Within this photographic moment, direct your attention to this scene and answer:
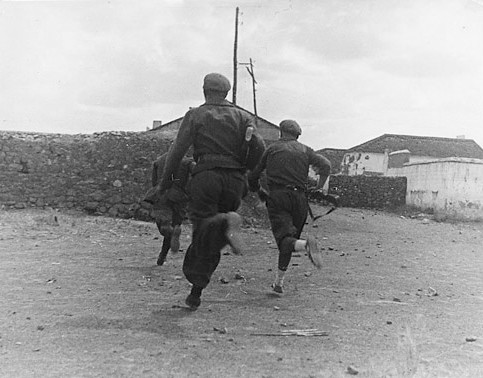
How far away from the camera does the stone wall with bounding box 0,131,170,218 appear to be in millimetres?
12852

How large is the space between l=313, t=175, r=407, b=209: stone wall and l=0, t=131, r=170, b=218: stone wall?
11.3 metres

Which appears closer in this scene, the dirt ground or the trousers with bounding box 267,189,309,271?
the dirt ground

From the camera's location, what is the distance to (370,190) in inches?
893

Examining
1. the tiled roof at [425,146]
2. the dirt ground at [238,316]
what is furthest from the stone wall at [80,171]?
the tiled roof at [425,146]

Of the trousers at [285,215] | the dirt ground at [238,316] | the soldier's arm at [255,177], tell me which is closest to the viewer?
the dirt ground at [238,316]

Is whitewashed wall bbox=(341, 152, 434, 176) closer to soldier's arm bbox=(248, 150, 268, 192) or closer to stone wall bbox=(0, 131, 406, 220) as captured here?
stone wall bbox=(0, 131, 406, 220)

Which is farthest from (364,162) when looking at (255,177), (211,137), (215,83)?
(211,137)

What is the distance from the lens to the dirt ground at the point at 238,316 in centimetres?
307

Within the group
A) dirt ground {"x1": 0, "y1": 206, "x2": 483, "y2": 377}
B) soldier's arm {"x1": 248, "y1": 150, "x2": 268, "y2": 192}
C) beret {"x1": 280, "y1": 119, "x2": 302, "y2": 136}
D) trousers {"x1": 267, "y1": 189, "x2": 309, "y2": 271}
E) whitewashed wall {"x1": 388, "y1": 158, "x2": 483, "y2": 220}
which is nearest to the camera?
dirt ground {"x1": 0, "y1": 206, "x2": 483, "y2": 377}

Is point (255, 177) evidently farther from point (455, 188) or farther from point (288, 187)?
point (455, 188)

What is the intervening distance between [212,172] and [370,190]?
754 inches

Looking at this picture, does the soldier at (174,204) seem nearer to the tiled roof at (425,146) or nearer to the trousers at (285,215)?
the trousers at (285,215)

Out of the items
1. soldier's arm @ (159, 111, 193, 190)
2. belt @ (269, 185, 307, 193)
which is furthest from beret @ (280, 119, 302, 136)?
soldier's arm @ (159, 111, 193, 190)

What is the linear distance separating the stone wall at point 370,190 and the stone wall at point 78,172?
37.0 ft
